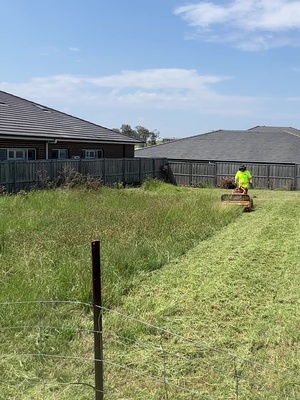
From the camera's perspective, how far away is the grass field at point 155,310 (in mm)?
3566

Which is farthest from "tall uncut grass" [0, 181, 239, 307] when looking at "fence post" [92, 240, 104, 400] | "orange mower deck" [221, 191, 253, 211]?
"fence post" [92, 240, 104, 400]

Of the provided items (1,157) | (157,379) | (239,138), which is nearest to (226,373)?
(157,379)

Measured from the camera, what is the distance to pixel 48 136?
66.6 ft

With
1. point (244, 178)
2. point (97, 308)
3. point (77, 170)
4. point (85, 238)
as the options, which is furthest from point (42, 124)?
point (97, 308)

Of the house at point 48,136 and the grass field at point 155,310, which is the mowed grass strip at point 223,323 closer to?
the grass field at point 155,310

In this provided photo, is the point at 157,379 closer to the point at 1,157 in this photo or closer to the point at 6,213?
the point at 6,213

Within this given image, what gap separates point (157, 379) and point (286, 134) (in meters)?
35.5

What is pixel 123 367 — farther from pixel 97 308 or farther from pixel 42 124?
pixel 42 124

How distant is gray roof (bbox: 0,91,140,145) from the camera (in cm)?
1953

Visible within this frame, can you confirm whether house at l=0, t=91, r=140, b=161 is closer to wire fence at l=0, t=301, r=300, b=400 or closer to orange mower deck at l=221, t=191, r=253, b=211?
orange mower deck at l=221, t=191, r=253, b=211

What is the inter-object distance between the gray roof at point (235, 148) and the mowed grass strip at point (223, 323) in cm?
2504

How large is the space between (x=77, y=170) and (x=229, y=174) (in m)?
12.3

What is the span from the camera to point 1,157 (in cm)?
1847

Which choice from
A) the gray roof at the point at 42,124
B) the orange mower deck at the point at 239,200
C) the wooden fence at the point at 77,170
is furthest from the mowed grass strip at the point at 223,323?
the gray roof at the point at 42,124
